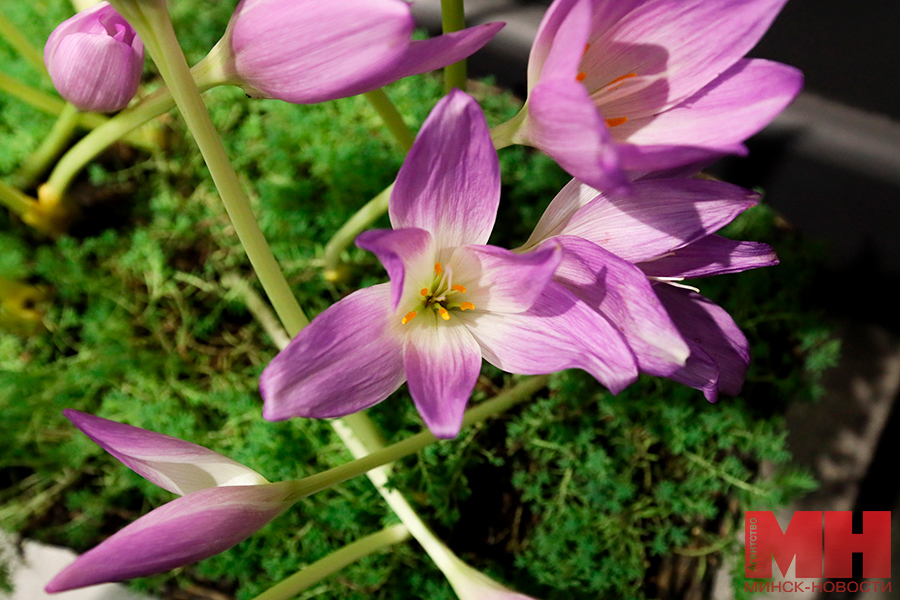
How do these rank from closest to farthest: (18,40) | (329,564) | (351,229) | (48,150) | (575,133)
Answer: (575,133)
(329,564)
(351,229)
(18,40)
(48,150)

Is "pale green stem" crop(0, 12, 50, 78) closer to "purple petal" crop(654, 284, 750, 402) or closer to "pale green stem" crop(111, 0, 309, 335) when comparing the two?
"pale green stem" crop(111, 0, 309, 335)

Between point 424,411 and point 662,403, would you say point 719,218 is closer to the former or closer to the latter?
point 424,411

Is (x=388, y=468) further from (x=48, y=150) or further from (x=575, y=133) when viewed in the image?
(x=48, y=150)

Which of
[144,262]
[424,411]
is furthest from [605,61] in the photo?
[144,262]

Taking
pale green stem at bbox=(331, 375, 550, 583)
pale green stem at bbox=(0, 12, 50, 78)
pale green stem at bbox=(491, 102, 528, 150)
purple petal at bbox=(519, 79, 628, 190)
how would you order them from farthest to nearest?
pale green stem at bbox=(0, 12, 50, 78) → pale green stem at bbox=(331, 375, 550, 583) → pale green stem at bbox=(491, 102, 528, 150) → purple petal at bbox=(519, 79, 628, 190)

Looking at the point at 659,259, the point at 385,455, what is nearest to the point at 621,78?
the point at 659,259

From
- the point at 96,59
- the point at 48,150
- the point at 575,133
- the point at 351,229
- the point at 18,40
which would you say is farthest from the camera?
the point at 48,150

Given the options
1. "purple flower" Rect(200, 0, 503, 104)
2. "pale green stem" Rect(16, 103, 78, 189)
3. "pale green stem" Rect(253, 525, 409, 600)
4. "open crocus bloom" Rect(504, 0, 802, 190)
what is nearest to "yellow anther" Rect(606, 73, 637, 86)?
"open crocus bloom" Rect(504, 0, 802, 190)
